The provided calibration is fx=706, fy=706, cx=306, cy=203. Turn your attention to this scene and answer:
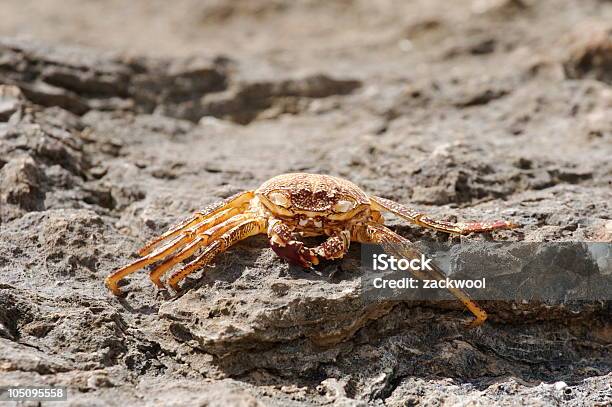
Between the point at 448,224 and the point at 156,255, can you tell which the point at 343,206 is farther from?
the point at 156,255

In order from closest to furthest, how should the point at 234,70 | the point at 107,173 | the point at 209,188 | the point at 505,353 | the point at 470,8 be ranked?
the point at 505,353 < the point at 209,188 < the point at 107,173 < the point at 234,70 < the point at 470,8

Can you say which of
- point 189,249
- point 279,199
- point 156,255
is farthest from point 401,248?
point 156,255

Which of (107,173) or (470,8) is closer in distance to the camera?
(107,173)

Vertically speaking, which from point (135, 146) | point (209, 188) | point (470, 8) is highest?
point (470, 8)

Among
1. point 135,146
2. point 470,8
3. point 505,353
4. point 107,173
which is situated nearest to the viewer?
point 505,353

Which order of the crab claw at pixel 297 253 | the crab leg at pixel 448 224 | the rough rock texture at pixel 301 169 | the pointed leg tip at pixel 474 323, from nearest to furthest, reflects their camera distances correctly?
the rough rock texture at pixel 301 169
the crab claw at pixel 297 253
the pointed leg tip at pixel 474 323
the crab leg at pixel 448 224

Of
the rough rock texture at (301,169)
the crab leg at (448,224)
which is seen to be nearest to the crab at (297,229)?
the crab leg at (448,224)

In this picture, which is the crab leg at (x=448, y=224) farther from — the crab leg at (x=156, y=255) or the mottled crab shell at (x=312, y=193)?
the crab leg at (x=156, y=255)

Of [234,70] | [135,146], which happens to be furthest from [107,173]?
[234,70]

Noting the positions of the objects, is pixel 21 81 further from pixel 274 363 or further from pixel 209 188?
pixel 274 363
